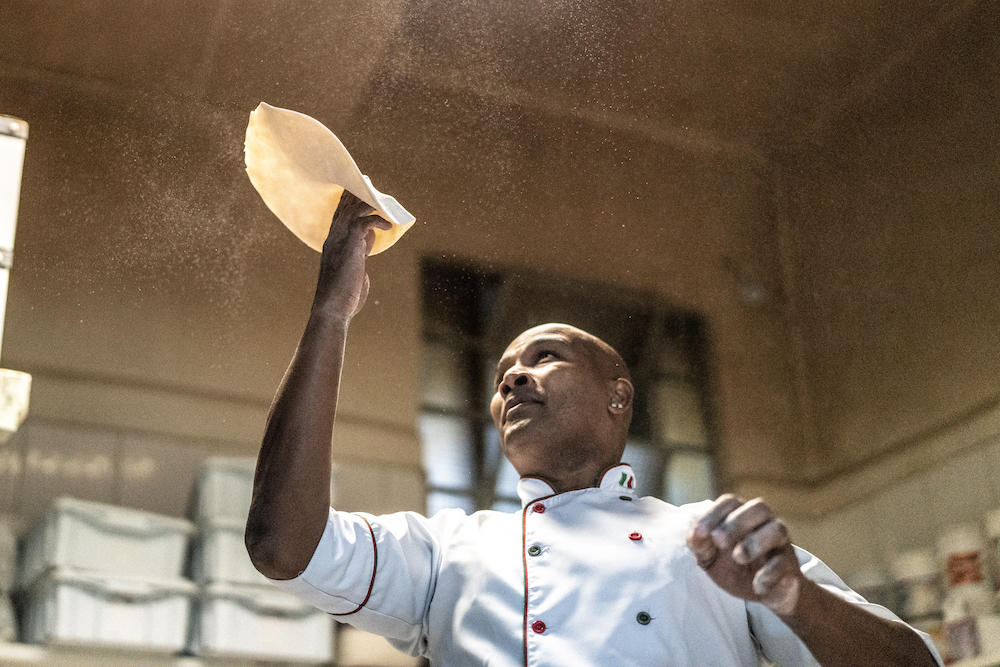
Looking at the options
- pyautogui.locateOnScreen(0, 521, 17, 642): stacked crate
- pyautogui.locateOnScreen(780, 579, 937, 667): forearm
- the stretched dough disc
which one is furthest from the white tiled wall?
pyautogui.locateOnScreen(0, 521, 17, 642): stacked crate

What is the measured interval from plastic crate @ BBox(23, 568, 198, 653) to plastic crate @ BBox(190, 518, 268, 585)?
25 mm

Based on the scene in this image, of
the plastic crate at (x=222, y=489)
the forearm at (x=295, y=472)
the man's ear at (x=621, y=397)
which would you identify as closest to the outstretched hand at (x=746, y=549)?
the forearm at (x=295, y=472)

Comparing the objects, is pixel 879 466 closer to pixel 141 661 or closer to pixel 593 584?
pixel 593 584

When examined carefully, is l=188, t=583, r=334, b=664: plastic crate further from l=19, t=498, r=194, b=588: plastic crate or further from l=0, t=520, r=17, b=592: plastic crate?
l=0, t=520, r=17, b=592: plastic crate

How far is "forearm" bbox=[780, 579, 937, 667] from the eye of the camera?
0.82 m

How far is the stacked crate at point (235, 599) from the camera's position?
128 centimetres

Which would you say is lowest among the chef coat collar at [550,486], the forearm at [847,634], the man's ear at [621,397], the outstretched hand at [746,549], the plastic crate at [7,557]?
the forearm at [847,634]

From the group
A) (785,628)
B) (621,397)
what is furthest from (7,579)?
(785,628)

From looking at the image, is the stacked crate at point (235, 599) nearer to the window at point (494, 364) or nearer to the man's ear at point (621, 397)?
the window at point (494, 364)

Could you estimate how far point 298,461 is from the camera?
2.97 ft

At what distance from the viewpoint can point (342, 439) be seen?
1.41 m

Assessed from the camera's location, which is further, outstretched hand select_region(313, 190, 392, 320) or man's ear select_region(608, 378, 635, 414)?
man's ear select_region(608, 378, 635, 414)

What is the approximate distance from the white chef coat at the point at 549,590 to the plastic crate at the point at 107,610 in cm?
33

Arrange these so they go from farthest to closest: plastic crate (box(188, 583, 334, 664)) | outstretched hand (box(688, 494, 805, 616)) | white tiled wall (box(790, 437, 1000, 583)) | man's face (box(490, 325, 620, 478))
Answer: white tiled wall (box(790, 437, 1000, 583)) < plastic crate (box(188, 583, 334, 664)) < man's face (box(490, 325, 620, 478)) < outstretched hand (box(688, 494, 805, 616))
